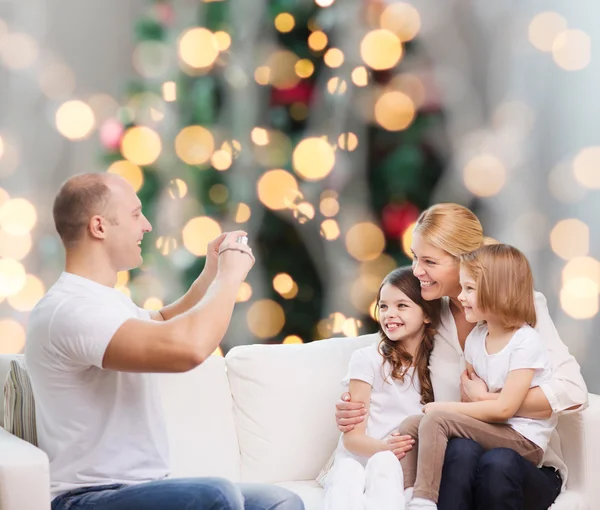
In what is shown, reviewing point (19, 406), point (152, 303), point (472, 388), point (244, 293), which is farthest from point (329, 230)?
point (19, 406)

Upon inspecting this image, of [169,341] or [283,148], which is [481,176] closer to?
[283,148]

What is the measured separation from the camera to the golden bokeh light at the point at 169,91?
2.89 meters

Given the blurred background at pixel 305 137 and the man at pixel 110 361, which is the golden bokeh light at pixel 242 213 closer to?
the blurred background at pixel 305 137

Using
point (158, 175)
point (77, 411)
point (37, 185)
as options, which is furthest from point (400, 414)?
point (37, 185)

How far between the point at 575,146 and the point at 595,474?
1.25 m

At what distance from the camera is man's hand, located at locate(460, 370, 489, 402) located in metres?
Answer: 2.07

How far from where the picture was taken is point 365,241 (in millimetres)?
3201

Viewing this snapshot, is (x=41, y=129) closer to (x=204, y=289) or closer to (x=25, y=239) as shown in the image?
(x=25, y=239)

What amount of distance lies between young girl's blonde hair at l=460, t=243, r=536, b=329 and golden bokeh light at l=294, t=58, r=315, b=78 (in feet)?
4.04

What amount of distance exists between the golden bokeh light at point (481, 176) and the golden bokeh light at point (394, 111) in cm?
30

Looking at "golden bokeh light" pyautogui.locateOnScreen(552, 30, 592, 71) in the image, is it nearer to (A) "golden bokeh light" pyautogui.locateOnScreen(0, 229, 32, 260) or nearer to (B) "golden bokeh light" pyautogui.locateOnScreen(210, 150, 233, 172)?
(B) "golden bokeh light" pyautogui.locateOnScreen(210, 150, 233, 172)

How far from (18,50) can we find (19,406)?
1.39 m

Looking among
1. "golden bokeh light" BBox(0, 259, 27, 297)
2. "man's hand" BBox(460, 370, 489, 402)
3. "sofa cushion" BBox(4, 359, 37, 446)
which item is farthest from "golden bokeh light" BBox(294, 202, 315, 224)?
"sofa cushion" BBox(4, 359, 37, 446)

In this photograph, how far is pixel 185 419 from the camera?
222cm
